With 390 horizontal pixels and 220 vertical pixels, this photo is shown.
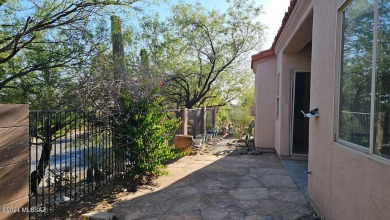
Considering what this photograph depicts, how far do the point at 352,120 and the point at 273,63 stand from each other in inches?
258

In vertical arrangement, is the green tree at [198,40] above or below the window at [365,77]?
above

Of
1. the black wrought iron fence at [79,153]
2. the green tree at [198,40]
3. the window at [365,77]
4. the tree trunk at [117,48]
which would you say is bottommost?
the black wrought iron fence at [79,153]

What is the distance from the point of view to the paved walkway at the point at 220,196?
3902 mm

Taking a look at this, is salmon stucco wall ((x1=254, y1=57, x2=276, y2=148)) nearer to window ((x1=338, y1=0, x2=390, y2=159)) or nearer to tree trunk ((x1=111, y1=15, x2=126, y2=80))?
tree trunk ((x1=111, y1=15, x2=126, y2=80))

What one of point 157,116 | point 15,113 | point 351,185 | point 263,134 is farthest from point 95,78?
point 263,134

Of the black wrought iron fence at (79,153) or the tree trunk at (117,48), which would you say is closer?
the black wrought iron fence at (79,153)

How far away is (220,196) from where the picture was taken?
4.66 metres

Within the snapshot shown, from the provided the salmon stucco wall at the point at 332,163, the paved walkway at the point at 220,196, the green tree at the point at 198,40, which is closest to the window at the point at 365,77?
the salmon stucco wall at the point at 332,163

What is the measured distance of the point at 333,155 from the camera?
310 centimetres

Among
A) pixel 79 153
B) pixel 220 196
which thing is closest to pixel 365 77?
pixel 220 196

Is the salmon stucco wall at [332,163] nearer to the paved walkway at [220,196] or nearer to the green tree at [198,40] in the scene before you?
the paved walkway at [220,196]

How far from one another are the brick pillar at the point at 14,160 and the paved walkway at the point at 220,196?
1.35 m

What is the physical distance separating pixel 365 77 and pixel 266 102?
6.66 meters

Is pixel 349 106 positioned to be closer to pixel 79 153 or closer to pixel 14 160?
pixel 14 160
